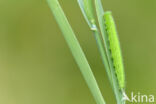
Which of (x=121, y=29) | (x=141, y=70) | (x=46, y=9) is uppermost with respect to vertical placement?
(x=46, y=9)

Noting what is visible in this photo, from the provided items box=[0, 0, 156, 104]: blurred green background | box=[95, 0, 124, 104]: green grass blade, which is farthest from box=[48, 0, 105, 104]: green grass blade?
box=[0, 0, 156, 104]: blurred green background

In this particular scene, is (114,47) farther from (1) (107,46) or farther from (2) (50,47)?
(2) (50,47)

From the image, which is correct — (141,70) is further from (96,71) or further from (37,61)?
(37,61)

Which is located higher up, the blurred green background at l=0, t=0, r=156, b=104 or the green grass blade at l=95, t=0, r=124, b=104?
the green grass blade at l=95, t=0, r=124, b=104

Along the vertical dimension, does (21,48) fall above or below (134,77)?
above

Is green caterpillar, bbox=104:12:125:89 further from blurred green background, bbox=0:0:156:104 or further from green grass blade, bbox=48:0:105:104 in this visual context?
blurred green background, bbox=0:0:156:104

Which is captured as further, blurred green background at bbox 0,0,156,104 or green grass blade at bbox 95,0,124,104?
blurred green background at bbox 0,0,156,104

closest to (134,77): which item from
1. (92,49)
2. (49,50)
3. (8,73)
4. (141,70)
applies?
(141,70)

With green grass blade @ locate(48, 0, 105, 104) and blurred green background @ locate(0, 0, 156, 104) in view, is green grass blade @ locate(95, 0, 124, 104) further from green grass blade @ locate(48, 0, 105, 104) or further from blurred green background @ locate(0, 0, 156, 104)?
blurred green background @ locate(0, 0, 156, 104)

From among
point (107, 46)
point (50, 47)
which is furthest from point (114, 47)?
point (50, 47)
